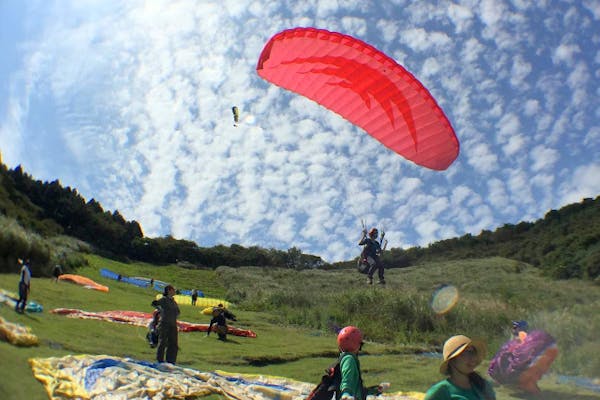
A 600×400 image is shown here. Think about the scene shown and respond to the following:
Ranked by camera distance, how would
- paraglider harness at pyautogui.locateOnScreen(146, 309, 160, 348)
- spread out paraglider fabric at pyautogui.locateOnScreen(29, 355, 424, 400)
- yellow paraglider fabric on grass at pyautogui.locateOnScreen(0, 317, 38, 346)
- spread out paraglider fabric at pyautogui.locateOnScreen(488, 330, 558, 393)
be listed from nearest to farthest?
spread out paraglider fabric at pyautogui.locateOnScreen(29, 355, 424, 400), yellow paraglider fabric on grass at pyautogui.locateOnScreen(0, 317, 38, 346), spread out paraglider fabric at pyautogui.locateOnScreen(488, 330, 558, 393), paraglider harness at pyautogui.locateOnScreen(146, 309, 160, 348)

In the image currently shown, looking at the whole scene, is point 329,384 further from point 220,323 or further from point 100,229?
point 100,229

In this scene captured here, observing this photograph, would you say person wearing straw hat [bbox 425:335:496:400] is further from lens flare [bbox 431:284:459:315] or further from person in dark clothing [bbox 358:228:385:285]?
lens flare [bbox 431:284:459:315]

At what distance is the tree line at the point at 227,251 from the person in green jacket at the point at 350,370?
1680 inches

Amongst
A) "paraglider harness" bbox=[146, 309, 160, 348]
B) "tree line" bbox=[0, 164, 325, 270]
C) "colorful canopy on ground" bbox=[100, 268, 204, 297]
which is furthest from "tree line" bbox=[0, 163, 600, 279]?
"paraglider harness" bbox=[146, 309, 160, 348]

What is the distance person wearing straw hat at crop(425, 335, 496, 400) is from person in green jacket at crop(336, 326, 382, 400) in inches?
34.6

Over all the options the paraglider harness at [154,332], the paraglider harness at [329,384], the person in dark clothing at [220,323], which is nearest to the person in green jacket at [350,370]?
the paraglider harness at [329,384]

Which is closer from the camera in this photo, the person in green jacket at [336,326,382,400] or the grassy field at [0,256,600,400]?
the person in green jacket at [336,326,382,400]

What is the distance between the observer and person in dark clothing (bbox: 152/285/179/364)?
839 cm

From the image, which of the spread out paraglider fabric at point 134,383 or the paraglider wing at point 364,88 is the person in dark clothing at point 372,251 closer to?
the paraglider wing at point 364,88

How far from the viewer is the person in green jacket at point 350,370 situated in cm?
384

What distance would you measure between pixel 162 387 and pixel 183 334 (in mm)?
7330

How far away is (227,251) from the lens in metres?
71.7

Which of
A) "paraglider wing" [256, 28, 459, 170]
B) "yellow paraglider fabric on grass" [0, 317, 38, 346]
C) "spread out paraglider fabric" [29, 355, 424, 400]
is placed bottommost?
"spread out paraglider fabric" [29, 355, 424, 400]

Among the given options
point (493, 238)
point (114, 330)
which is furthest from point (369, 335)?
point (493, 238)
